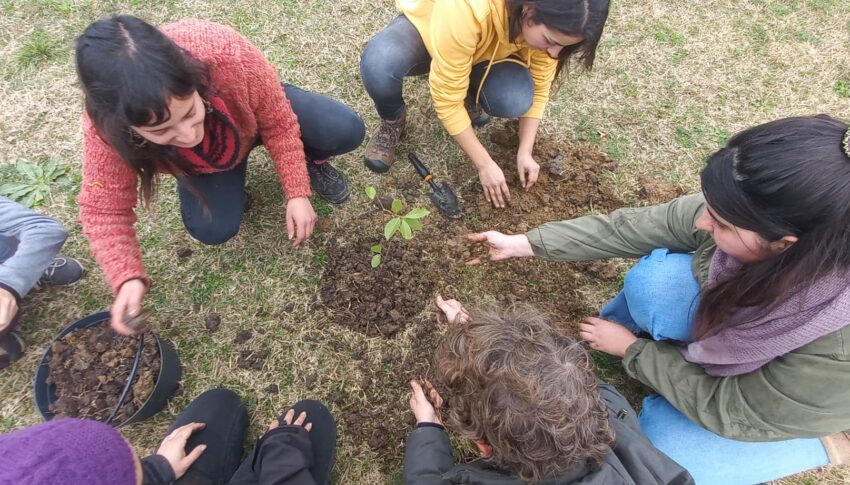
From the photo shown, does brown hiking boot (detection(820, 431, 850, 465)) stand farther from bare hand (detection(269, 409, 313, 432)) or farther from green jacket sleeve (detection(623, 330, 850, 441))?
bare hand (detection(269, 409, 313, 432))

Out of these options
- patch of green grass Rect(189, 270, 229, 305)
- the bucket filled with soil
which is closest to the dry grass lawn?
patch of green grass Rect(189, 270, 229, 305)

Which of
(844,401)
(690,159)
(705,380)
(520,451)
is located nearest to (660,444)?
(705,380)

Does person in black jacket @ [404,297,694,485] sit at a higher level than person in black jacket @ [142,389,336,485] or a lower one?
higher

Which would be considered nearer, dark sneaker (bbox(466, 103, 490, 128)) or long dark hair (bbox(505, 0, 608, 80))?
long dark hair (bbox(505, 0, 608, 80))

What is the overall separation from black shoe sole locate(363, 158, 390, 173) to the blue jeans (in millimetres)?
1385

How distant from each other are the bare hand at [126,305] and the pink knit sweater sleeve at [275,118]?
0.67 metres

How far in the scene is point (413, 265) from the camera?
2162mm

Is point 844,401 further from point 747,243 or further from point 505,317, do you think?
point 505,317

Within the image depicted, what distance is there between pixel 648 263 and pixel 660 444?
70 centimetres

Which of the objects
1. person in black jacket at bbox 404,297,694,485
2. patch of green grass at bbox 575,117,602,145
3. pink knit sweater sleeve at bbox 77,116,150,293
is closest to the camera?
person in black jacket at bbox 404,297,694,485

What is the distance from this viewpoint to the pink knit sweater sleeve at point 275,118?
1.67 m

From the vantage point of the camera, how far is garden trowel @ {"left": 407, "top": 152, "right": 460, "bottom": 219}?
2.28 meters

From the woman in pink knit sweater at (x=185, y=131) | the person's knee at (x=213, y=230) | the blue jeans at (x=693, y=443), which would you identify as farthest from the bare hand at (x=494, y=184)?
the person's knee at (x=213, y=230)

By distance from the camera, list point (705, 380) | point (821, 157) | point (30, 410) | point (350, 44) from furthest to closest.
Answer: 1. point (350, 44)
2. point (30, 410)
3. point (705, 380)
4. point (821, 157)
